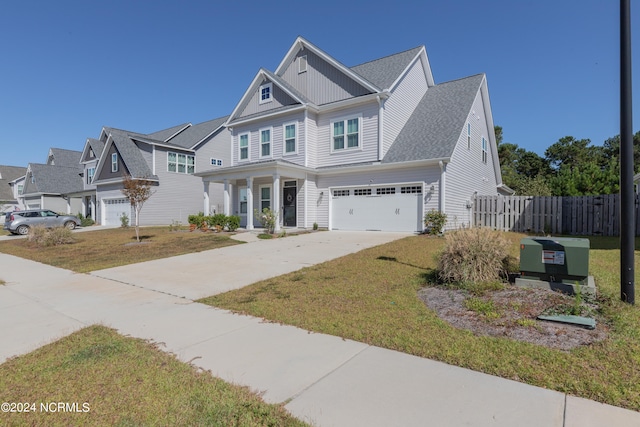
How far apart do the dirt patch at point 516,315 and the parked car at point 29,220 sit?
24289 millimetres

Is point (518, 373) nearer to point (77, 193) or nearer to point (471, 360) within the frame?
point (471, 360)

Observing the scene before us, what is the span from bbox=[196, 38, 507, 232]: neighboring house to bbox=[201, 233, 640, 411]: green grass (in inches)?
310

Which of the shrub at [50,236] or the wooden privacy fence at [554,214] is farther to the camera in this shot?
the shrub at [50,236]

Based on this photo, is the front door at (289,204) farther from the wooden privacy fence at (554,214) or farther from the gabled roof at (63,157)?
the gabled roof at (63,157)

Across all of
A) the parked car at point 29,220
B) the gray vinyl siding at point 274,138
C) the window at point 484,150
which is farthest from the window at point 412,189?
the parked car at point 29,220

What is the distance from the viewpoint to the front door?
18391 mm

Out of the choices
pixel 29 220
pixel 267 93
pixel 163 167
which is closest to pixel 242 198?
pixel 267 93

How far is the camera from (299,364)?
338cm

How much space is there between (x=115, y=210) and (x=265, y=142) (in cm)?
1703

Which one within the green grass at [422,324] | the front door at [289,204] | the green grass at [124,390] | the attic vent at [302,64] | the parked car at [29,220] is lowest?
the green grass at [124,390]

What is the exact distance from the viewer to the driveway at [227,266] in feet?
23.7

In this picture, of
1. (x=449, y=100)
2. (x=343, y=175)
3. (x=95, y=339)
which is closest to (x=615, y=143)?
(x=449, y=100)

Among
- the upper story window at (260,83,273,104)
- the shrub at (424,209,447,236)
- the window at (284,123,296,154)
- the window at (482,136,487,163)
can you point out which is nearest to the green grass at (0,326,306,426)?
the shrub at (424,209,447,236)

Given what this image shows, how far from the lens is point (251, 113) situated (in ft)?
67.2
